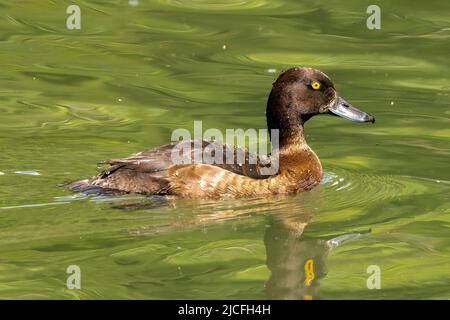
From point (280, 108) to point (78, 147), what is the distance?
2192 mm

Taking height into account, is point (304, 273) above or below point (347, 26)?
below

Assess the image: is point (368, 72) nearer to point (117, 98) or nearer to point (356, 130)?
point (356, 130)

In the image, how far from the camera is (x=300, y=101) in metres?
11.4

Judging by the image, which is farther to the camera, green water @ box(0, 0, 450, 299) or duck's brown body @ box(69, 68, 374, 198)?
duck's brown body @ box(69, 68, 374, 198)

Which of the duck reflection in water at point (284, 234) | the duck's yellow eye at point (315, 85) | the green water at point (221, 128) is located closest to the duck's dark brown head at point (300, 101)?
the duck's yellow eye at point (315, 85)

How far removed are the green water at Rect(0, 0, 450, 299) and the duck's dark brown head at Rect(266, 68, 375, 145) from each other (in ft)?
1.91

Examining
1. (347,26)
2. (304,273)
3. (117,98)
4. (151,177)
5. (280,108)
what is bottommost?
(304,273)

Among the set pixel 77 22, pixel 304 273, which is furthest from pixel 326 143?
pixel 77 22

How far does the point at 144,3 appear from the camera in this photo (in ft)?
54.7

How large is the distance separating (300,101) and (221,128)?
5.26ft

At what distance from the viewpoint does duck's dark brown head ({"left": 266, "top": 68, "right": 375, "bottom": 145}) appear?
37.2 feet

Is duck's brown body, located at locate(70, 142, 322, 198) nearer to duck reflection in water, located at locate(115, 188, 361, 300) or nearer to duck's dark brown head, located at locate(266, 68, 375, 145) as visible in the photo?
duck reflection in water, located at locate(115, 188, 361, 300)

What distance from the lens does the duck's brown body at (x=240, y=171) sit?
10.7 m

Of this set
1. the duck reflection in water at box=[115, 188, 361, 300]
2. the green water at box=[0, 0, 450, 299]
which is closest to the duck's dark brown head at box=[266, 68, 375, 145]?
the green water at box=[0, 0, 450, 299]
